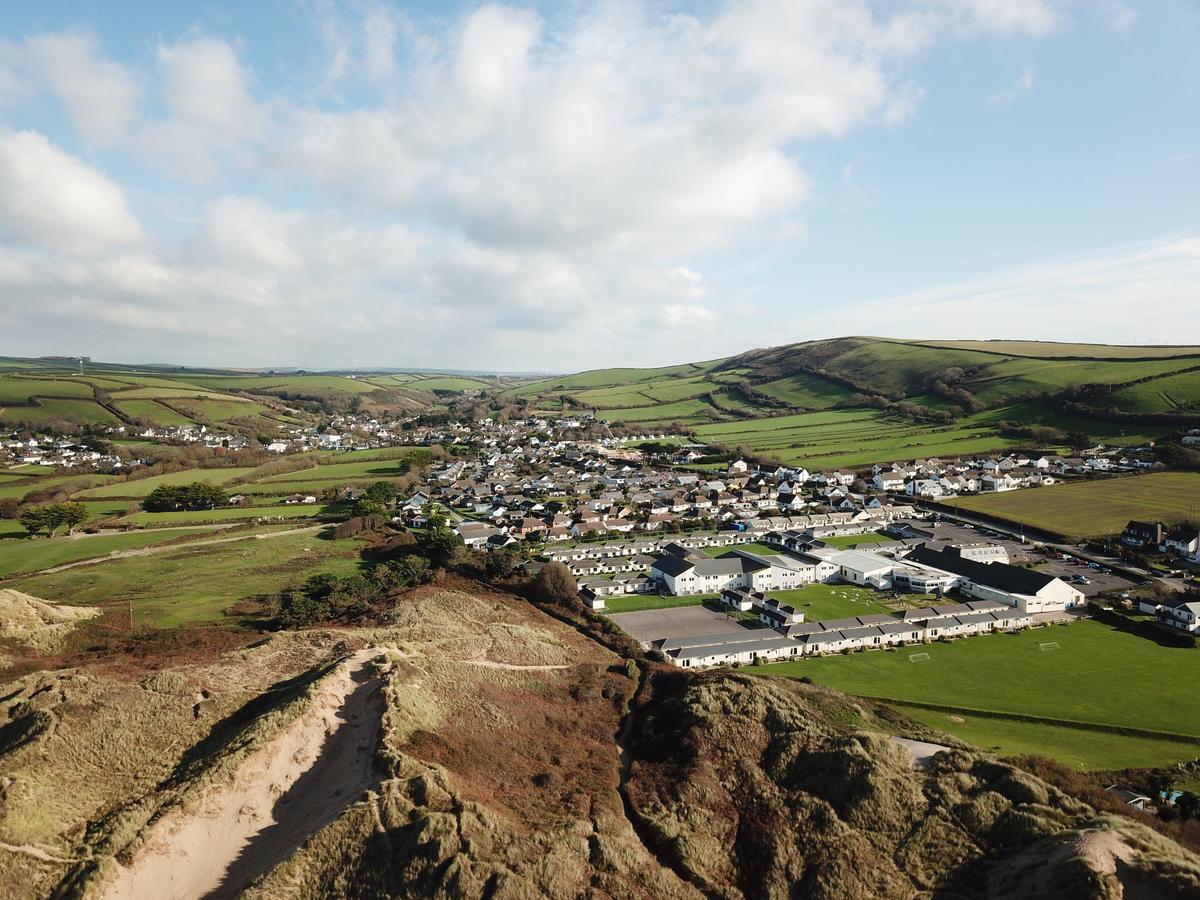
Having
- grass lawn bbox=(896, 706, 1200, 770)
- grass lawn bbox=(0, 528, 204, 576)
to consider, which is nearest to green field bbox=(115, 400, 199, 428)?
grass lawn bbox=(0, 528, 204, 576)

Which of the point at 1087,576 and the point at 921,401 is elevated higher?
the point at 921,401

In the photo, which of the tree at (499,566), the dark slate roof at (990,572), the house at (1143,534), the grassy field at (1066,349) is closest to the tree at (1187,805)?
the dark slate roof at (990,572)

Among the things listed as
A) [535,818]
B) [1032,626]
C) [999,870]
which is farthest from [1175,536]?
[535,818]

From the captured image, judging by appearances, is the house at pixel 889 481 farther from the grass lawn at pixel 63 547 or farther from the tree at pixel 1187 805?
the grass lawn at pixel 63 547

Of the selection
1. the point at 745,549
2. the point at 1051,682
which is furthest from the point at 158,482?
the point at 1051,682

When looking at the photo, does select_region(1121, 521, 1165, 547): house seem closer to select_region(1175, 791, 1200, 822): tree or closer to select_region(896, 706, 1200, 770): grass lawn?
select_region(896, 706, 1200, 770): grass lawn

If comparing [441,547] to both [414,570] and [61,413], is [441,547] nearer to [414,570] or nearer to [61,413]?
[414,570]

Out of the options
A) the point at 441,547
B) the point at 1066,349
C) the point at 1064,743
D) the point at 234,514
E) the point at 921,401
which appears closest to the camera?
the point at 1064,743

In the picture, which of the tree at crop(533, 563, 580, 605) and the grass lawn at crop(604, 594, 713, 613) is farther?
the grass lawn at crop(604, 594, 713, 613)

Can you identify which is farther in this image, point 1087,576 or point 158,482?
point 158,482
